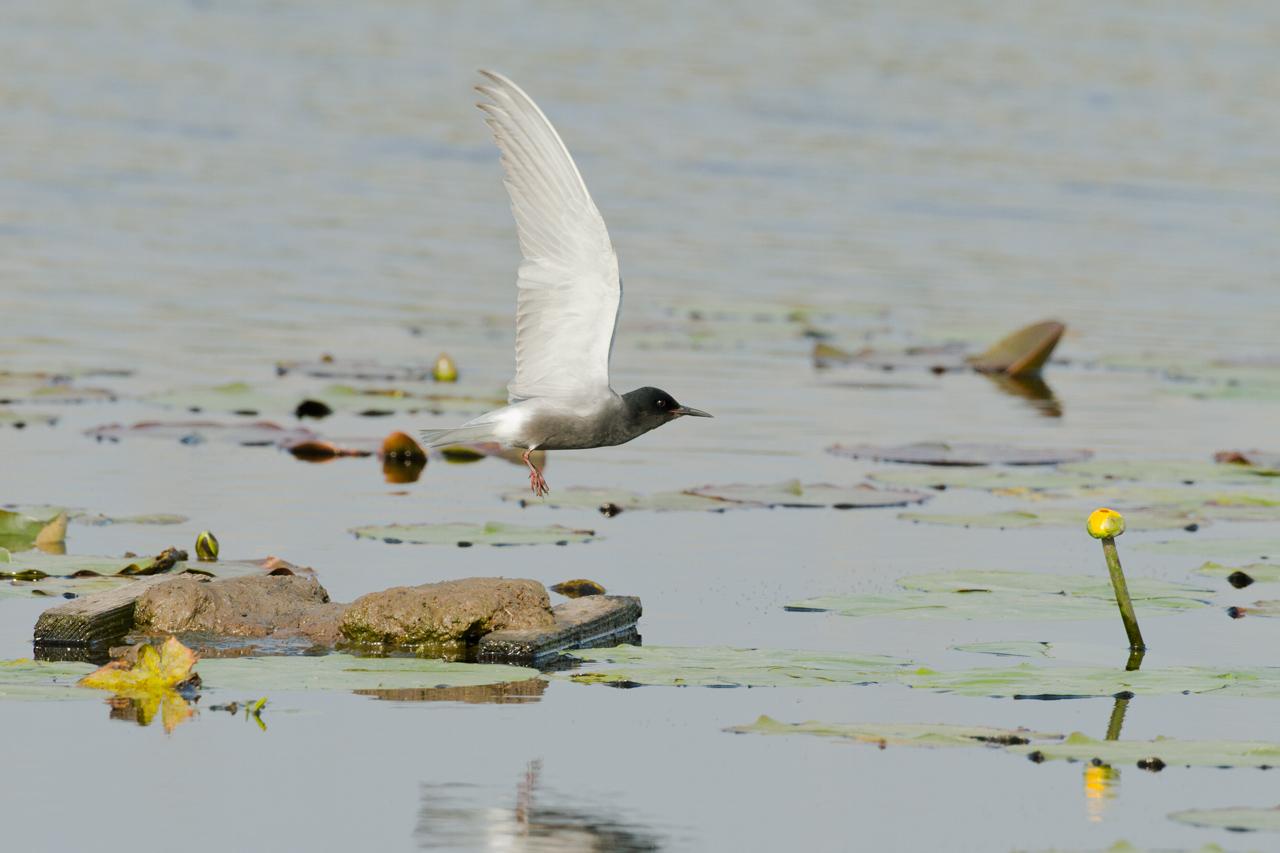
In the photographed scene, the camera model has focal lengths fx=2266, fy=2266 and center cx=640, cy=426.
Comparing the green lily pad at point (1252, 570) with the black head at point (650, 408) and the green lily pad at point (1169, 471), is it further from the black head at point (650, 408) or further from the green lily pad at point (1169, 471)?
the black head at point (650, 408)

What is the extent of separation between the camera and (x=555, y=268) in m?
8.38

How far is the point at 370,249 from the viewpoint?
22984 mm

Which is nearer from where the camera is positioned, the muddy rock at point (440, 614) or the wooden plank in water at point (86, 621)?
the wooden plank in water at point (86, 621)

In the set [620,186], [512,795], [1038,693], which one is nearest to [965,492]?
[1038,693]

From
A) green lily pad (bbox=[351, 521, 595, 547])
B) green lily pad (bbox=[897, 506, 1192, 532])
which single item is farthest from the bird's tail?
green lily pad (bbox=[897, 506, 1192, 532])

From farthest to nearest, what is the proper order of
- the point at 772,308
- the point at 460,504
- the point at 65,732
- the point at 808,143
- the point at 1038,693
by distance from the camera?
the point at 808,143, the point at 772,308, the point at 460,504, the point at 1038,693, the point at 65,732

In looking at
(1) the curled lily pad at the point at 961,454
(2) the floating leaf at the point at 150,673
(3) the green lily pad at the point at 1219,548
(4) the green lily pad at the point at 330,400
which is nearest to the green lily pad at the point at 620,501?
(1) the curled lily pad at the point at 961,454

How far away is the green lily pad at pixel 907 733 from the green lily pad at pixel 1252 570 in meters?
3.10

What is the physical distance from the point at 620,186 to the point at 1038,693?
21430 millimetres

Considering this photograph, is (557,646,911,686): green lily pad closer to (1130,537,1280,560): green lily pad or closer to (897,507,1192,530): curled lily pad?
(1130,537,1280,560): green lily pad

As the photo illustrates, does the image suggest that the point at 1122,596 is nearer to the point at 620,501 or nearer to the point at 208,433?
the point at 620,501

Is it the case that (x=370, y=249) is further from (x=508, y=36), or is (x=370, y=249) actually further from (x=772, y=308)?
(x=508, y=36)

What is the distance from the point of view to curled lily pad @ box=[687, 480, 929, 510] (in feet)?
36.5

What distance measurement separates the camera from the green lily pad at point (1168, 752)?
6262 millimetres
